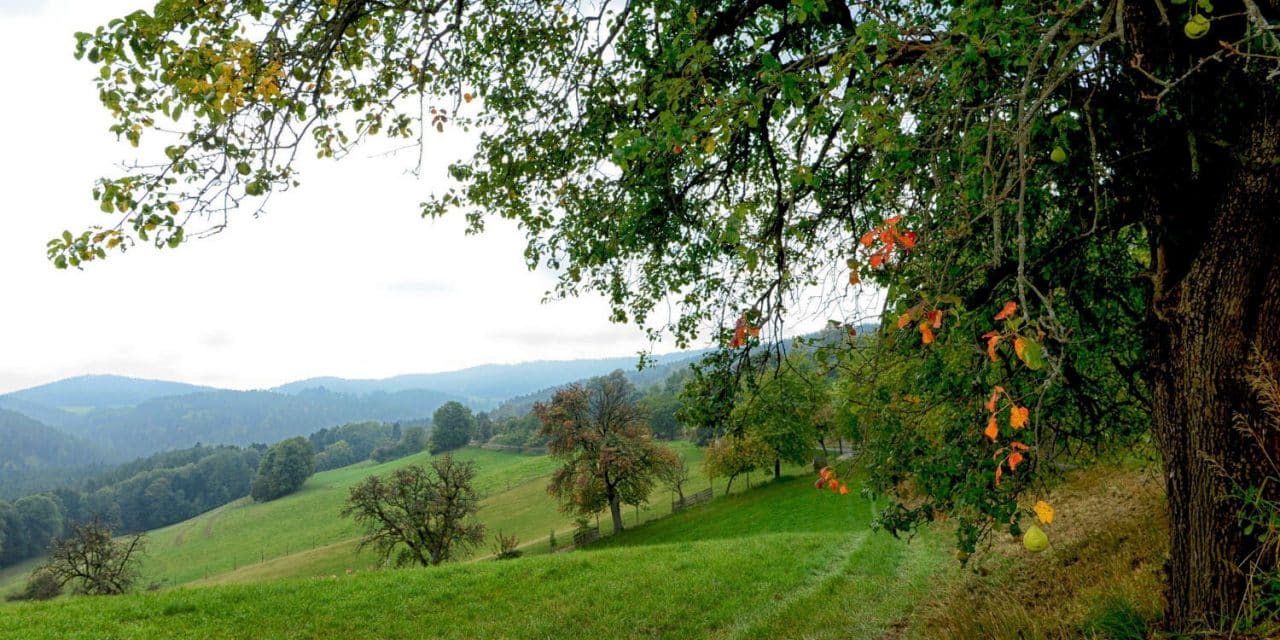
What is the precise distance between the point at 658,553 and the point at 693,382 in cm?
1016

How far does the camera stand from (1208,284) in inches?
146

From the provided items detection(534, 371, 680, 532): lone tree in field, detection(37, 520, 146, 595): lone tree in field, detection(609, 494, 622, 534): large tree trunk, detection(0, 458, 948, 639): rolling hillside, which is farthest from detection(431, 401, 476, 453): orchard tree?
detection(0, 458, 948, 639): rolling hillside

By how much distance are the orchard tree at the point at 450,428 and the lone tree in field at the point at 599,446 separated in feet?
238

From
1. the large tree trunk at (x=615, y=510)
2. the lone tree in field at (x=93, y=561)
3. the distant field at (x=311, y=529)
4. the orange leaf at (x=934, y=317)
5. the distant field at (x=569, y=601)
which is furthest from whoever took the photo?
the distant field at (x=311, y=529)

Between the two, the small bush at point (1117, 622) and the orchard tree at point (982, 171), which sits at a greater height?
the orchard tree at point (982, 171)

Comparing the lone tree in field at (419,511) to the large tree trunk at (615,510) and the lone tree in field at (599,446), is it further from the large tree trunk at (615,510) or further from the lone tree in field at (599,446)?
the large tree trunk at (615,510)

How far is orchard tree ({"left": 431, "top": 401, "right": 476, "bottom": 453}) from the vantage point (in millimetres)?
104438

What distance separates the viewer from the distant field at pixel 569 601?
32.0 ft

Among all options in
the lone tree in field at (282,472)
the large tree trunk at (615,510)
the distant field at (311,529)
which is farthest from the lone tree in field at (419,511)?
the lone tree in field at (282,472)

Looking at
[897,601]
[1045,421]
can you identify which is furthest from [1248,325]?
[897,601]

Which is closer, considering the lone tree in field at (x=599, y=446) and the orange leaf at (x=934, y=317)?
the orange leaf at (x=934, y=317)

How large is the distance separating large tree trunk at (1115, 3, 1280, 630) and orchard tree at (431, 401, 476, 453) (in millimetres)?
106449

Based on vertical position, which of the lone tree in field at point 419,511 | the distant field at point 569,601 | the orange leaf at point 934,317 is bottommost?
the lone tree in field at point 419,511

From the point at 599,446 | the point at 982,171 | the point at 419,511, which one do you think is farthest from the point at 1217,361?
the point at 419,511
